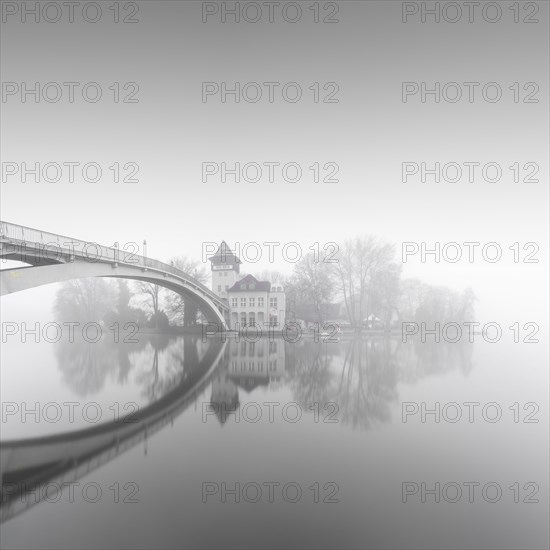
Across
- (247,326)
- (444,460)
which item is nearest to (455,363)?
(444,460)

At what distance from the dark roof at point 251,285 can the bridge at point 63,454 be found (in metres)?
31.7

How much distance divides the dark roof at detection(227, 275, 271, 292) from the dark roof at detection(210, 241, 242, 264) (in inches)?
212

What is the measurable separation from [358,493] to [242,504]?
1.85 m

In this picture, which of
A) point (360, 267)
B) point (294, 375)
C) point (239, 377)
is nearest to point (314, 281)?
point (360, 267)

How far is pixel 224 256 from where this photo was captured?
4641 centimetres

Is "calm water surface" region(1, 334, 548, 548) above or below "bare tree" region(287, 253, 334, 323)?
below

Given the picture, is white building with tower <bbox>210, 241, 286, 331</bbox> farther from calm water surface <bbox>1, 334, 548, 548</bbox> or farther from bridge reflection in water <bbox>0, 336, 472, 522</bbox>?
calm water surface <bbox>1, 334, 548, 548</bbox>

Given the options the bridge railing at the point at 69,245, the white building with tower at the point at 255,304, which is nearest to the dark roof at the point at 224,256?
the white building with tower at the point at 255,304

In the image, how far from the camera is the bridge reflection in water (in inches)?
231

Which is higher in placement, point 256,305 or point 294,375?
point 256,305

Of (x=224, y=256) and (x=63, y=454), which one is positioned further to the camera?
(x=224, y=256)

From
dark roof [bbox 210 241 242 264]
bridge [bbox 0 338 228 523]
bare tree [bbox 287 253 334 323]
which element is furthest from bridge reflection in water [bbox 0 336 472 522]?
dark roof [bbox 210 241 242 264]

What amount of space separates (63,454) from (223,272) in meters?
39.8

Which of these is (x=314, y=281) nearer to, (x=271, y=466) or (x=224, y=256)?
(x=224, y=256)
